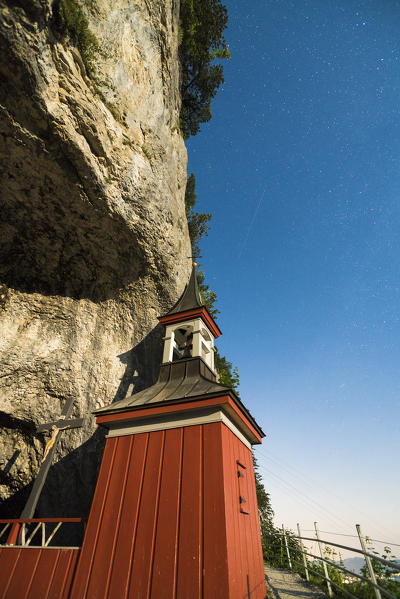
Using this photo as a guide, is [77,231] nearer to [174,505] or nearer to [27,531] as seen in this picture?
[174,505]

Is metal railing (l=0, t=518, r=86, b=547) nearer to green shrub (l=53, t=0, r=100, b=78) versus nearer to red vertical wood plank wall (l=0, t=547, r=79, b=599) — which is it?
red vertical wood plank wall (l=0, t=547, r=79, b=599)

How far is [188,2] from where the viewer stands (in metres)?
13.6

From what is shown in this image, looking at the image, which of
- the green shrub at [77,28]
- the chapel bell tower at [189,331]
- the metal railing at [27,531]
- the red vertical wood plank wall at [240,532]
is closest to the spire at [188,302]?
the chapel bell tower at [189,331]

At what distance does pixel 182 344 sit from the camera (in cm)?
1012

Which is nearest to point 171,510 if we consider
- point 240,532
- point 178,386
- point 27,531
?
point 240,532

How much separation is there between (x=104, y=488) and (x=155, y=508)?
49.8 inches

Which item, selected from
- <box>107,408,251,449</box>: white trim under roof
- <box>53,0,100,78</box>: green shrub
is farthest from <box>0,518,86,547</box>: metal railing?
<box>53,0,100,78</box>: green shrub

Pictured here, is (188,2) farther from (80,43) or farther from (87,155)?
(87,155)

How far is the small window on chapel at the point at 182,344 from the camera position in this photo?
370 inches

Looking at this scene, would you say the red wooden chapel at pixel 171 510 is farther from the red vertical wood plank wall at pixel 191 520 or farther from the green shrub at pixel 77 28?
the green shrub at pixel 77 28

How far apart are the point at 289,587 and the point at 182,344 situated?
7.34m

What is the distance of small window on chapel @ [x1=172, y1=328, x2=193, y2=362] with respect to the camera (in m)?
9.41

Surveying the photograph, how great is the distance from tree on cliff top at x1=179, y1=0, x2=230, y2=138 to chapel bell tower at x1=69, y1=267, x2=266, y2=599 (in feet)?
45.6

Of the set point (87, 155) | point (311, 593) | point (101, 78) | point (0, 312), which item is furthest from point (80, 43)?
point (311, 593)
